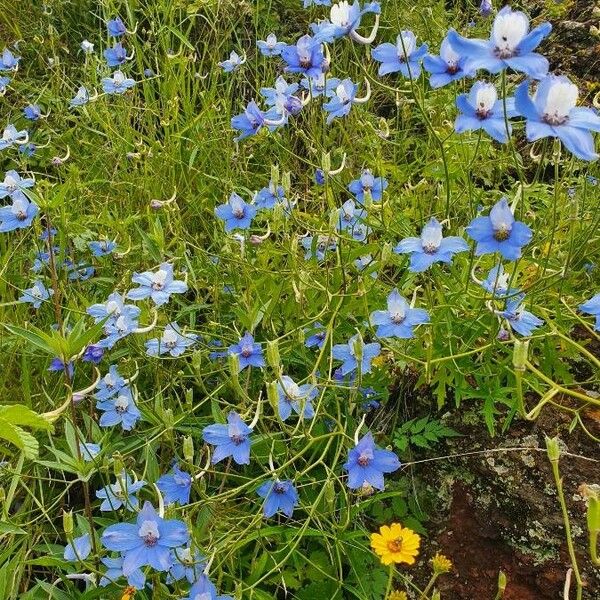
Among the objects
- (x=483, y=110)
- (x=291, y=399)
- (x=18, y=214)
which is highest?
(x=18, y=214)

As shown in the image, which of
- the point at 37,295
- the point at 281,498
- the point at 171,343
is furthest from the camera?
the point at 37,295

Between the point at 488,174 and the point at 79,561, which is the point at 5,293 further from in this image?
the point at 488,174

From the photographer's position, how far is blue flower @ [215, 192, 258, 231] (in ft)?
5.10

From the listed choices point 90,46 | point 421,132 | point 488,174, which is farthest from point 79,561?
point 421,132

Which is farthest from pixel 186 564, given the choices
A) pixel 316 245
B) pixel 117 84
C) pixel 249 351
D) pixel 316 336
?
pixel 117 84

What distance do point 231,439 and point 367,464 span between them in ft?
0.69

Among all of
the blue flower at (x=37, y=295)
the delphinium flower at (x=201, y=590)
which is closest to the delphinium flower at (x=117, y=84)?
the blue flower at (x=37, y=295)

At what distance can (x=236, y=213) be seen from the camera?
1570 mm

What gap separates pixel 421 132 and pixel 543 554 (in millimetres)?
1725

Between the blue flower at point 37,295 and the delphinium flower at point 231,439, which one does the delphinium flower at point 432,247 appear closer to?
the delphinium flower at point 231,439

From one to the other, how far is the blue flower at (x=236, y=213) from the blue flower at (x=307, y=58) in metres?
0.32

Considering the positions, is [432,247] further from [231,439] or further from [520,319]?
[231,439]

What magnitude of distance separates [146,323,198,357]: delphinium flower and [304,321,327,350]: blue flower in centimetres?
Answer: 23

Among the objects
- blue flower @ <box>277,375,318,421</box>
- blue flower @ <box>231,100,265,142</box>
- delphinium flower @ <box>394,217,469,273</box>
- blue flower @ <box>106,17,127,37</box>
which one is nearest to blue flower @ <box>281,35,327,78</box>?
blue flower @ <box>231,100,265,142</box>
